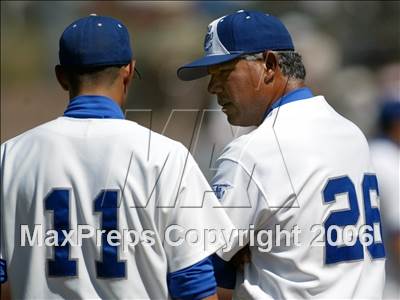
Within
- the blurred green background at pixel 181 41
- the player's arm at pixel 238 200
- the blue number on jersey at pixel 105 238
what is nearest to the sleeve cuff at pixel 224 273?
the player's arm at pixel 238 200

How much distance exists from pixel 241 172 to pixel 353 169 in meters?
0.41

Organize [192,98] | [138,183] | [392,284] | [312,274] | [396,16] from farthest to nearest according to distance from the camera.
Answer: [396,16], [192,98], [392,284], [312,274], [138,183]

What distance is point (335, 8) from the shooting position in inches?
445

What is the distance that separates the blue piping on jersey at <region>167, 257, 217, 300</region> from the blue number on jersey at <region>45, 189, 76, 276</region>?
32 centimetres

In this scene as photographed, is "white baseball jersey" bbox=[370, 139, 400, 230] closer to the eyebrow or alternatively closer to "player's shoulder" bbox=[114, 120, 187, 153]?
the eyebrow

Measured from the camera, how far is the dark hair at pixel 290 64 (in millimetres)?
3213

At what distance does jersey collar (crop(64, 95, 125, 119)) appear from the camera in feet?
9.16

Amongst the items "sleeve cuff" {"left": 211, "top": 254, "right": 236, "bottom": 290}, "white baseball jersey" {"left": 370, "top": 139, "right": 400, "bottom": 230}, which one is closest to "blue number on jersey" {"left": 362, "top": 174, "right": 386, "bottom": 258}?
"sleeve cuff" {"left": 211, "top": 254, "right": 236, "bottom": 290}

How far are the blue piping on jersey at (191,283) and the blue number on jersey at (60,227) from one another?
0.32 meters

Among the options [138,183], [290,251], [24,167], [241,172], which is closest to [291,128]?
[241,172]

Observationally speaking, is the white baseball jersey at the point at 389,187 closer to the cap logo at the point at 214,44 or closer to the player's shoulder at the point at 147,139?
the cap logo at the point at 214,44

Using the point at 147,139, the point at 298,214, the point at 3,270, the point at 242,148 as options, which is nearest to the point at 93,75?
the point at 147,139

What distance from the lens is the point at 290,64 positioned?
10.6 feet

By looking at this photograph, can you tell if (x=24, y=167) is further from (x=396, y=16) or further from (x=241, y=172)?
(x=396, y=16)
